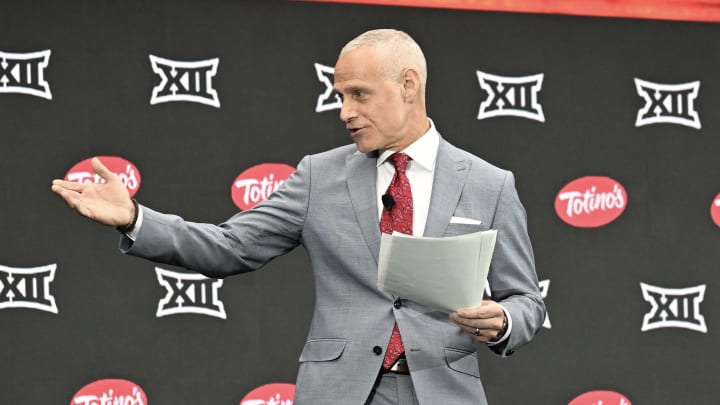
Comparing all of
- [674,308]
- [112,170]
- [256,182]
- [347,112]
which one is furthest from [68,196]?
[674,308]

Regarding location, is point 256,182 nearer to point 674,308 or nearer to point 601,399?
point 601,399

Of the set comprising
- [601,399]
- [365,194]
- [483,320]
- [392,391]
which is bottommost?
[601,399]

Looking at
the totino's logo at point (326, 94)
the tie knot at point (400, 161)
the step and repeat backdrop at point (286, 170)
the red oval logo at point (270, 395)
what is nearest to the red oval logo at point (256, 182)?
the step and repeat backdrop at point (286, 170)

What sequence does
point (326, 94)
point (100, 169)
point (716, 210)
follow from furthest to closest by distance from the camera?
point (716, 210)
point (326, 94)
point (100, 169)

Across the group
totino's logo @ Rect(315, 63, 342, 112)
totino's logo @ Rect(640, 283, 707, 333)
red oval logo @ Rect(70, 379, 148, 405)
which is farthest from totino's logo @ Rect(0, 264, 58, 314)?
totino's logo @ Rect(640, 283, 707, 333)

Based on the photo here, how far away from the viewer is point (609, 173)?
170 inches

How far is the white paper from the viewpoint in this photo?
219 cm

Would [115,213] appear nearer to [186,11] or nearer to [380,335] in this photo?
[380,335]

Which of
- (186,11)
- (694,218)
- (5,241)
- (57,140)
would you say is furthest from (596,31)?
(5,241)

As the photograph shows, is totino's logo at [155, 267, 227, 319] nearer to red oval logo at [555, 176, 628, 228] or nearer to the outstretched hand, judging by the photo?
red oval logo at [555, 176, 628, 228]

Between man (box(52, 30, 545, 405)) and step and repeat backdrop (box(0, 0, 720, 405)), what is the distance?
4.56ft

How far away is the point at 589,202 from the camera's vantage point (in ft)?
14.1

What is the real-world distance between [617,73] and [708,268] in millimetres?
845

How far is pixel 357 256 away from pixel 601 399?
210cm
